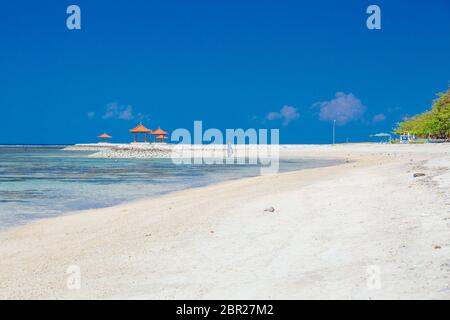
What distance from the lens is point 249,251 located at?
6320mm

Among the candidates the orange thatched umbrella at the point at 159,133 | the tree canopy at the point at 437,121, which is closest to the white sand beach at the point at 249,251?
the tree canopy at the point at 437,121

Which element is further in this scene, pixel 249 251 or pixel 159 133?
pixel 159 133

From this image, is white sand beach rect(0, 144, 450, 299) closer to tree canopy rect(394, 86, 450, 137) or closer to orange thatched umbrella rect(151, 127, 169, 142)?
tree canopy rect(394, 86, 450, 137)

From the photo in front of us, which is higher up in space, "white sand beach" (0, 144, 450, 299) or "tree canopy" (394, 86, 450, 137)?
"tree canopy" (394, 86, 450, 137)

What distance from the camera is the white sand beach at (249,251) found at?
4734 millimetres

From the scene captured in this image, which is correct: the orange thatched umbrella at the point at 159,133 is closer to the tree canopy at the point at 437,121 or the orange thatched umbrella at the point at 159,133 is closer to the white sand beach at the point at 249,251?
the tree canopy at the point at 437,121

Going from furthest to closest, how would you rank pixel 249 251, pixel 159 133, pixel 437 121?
pixel 159 133 < pixel 437 121 < pixel 249 251

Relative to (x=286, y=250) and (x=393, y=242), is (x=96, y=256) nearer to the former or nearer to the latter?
(x=286, y=250)

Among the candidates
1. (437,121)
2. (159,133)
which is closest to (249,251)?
(437,121)

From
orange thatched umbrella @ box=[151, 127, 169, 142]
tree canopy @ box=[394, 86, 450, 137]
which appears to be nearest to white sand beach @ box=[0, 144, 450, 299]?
tree canopy @ box=[394, 86, 450, 137]

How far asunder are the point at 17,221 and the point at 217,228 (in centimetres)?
512

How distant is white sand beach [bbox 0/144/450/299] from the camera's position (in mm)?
4734

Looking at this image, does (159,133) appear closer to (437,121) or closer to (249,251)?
(437,121)
